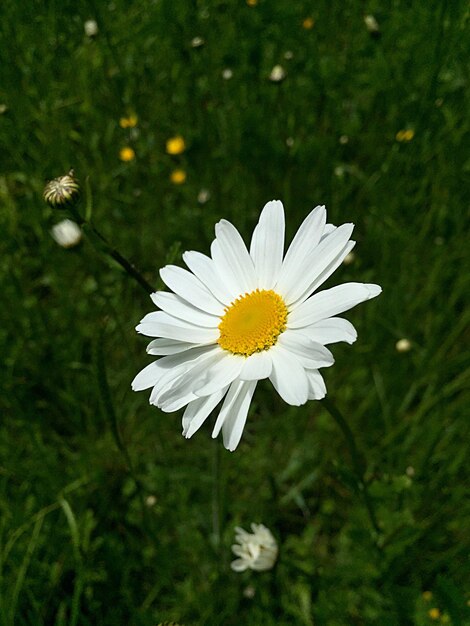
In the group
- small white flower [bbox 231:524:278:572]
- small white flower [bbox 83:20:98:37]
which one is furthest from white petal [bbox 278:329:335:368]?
small white flower [bbox 83:20:98:37]

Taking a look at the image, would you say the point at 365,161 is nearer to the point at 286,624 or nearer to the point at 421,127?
the point at 421,127

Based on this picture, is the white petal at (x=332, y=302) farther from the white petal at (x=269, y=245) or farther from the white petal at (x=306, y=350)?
the white petal at (x=269, y=245)

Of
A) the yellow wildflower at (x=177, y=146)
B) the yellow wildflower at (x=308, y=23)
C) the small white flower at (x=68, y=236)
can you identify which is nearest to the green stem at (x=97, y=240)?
the small white flower at (x=68, y=236)

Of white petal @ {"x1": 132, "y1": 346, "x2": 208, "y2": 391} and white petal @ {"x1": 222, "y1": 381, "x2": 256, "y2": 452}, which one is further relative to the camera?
white petal @ {"x1": 132, "y1": 346, "x2": 208, "y2": 391}

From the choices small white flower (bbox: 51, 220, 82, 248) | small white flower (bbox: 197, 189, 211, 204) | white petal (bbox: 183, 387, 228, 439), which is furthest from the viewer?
small white flower (bbox: 197, 189, 211, 204)

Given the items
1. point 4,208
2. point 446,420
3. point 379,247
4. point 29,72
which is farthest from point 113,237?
point 446,420

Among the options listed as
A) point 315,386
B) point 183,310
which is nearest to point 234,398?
point 315,386

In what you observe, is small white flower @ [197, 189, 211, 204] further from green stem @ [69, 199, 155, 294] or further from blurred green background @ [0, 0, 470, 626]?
green stem @ [69, 199, 155, 294]

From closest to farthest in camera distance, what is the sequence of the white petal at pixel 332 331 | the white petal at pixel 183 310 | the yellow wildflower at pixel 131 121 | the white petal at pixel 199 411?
the white petal at pixel 332 331 < the white petal at pixel 199 411 < the white petal at pixel 183 310 < the yellow wildflower at pixel 131 121
